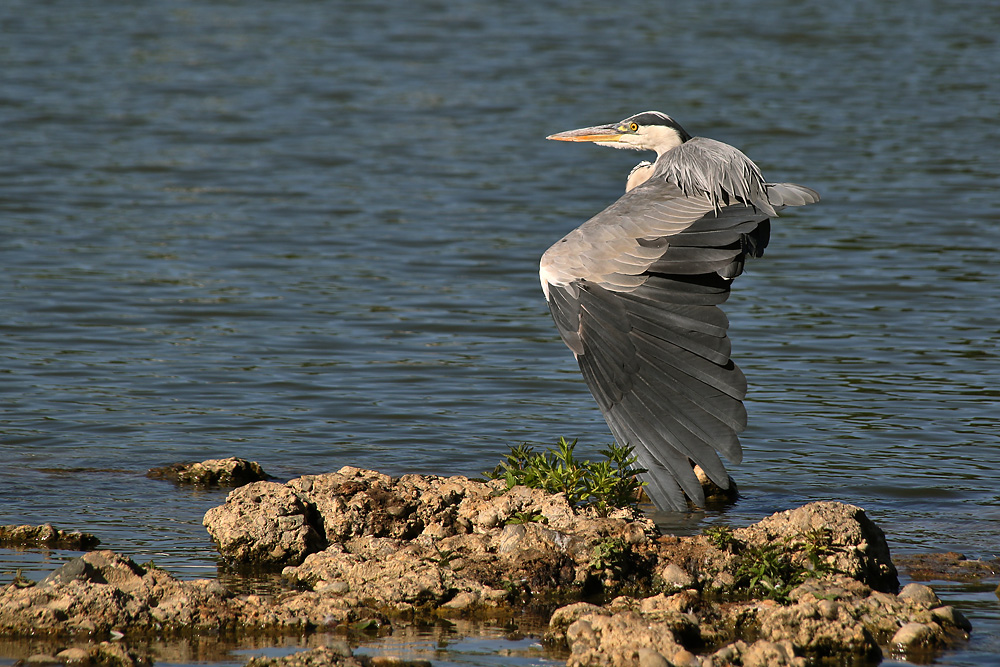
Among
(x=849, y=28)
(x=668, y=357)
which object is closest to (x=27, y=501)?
(x=668, y=357)

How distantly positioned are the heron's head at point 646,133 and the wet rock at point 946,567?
278 centimetres

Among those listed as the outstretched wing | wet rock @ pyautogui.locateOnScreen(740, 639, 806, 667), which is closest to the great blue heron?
the outstretched wing

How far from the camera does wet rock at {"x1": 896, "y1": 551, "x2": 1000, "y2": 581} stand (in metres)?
5.57

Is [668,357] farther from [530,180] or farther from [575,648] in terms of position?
[530,180]

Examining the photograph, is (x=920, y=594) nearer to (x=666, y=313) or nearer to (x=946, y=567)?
→ (x=946, y=567)

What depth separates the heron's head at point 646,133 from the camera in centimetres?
779

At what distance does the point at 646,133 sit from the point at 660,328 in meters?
2.11

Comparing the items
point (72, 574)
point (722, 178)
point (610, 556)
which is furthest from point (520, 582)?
point (722, 178)

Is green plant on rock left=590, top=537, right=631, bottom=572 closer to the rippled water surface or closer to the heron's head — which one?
the rippled water surface

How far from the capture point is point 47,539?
5.77m

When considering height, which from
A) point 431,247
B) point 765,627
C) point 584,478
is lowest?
point 765,627

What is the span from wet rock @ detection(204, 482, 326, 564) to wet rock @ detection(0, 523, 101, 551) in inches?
20.5

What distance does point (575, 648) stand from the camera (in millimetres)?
4535

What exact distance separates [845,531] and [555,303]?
160cm
